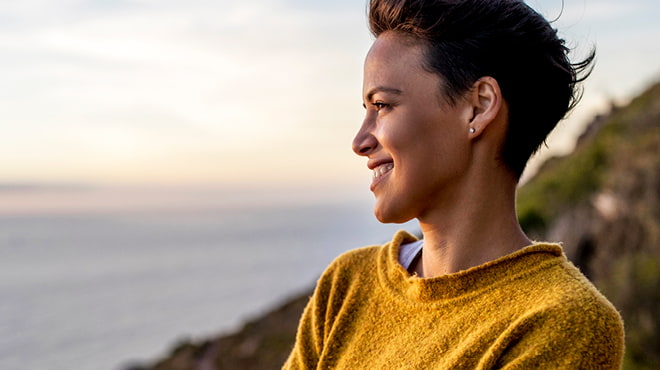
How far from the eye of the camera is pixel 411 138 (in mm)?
1889

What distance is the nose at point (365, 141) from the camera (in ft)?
6.56

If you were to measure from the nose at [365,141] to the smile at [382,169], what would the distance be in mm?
57

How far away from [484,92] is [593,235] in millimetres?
7582

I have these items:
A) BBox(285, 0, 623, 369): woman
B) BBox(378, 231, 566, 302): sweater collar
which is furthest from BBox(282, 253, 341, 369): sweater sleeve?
BBox(378, 231, 566, 302): sweater collar

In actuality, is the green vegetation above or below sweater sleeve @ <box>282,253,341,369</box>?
below

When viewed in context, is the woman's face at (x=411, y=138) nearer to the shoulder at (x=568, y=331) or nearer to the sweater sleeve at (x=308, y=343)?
the shoulder at (x=568, y=331)

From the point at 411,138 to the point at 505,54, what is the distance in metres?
0.33

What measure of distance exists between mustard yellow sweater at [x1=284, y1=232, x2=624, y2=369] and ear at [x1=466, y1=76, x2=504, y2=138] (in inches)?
13.9

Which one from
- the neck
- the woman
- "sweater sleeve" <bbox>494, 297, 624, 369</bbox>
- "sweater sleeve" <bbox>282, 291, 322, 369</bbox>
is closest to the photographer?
"sweater sleeve" <bbox>494, 297, 624, 369</bbox>

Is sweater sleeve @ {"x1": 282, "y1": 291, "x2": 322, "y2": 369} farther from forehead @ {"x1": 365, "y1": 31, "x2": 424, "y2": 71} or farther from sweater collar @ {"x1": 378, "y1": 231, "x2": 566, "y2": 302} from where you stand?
forehead @ {"x1": 365, "y1": 31, "x2": 424, "y2": 71}

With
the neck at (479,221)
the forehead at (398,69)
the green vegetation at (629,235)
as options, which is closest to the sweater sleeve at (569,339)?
the neck at (479,221)

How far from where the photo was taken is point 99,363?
95.2 ft

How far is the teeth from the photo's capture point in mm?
1957

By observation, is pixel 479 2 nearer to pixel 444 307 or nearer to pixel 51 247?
pixel 444 307
